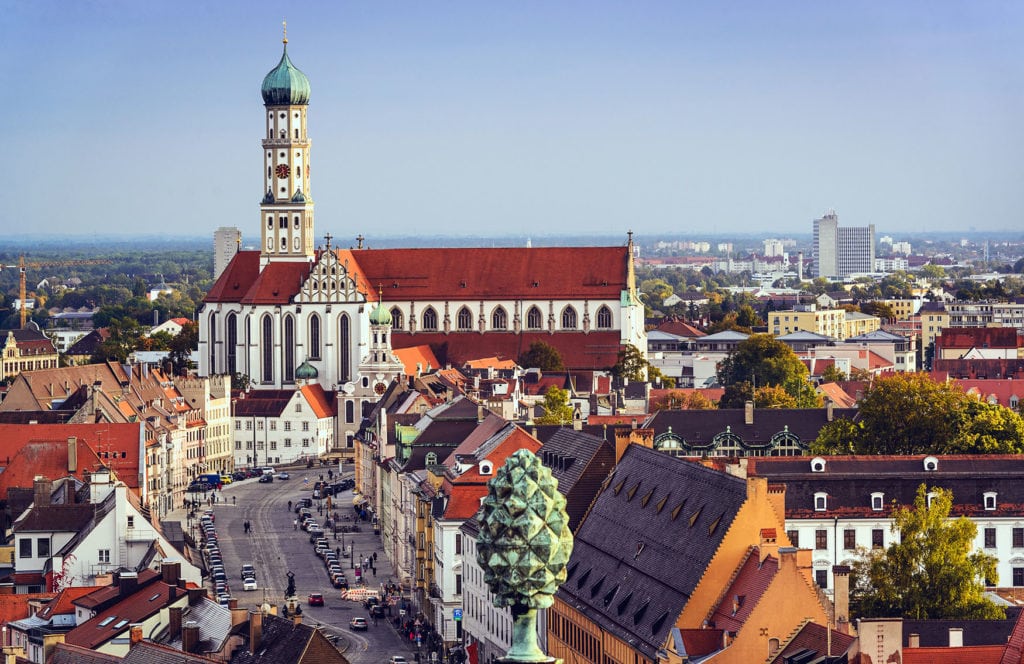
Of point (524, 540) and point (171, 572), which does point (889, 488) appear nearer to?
point (171, 572)

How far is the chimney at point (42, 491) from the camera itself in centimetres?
9394

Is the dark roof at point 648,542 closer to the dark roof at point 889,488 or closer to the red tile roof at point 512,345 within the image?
the dark roof at point 889,488

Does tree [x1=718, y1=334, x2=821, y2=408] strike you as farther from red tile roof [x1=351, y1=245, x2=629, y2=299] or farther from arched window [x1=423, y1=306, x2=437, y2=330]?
arched window [x1=423, y1=306, x2=437, y2=330]

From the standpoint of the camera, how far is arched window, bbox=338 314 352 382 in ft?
611

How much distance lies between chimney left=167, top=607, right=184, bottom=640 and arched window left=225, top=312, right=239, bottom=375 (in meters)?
119

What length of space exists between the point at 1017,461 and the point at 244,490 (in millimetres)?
70050

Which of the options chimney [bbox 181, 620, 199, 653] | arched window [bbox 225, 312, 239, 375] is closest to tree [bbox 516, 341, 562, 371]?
arched window [bbox 225, 312, 239, 375]

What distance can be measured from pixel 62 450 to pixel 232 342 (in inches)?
3339

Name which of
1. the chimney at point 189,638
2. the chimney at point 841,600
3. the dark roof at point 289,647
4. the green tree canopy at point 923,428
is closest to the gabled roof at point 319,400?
the green tree canopy at point 923,428

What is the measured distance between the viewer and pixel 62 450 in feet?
345

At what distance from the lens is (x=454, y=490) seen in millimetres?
87938

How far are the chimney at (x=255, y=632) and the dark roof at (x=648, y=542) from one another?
29.9 feet

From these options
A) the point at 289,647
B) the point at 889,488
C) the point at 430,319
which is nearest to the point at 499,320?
the point at 430,319

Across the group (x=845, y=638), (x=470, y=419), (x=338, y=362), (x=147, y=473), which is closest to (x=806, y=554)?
(x=845, y=638)
